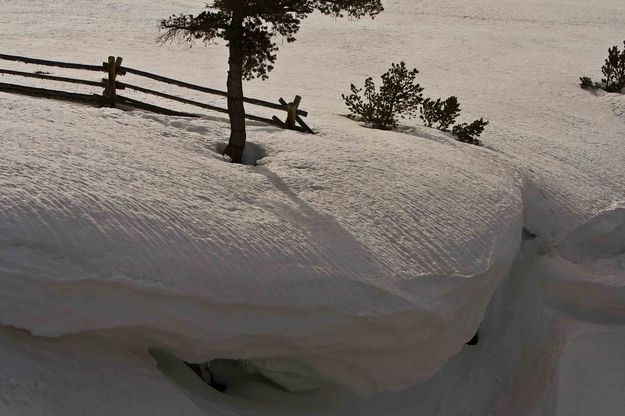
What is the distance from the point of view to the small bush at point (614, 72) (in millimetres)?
20062

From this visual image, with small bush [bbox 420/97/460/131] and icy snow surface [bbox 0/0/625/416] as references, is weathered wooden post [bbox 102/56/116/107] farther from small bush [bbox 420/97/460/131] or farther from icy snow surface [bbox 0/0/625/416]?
small bush [bbox 420/97/460/131]

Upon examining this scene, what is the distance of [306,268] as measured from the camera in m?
7.25

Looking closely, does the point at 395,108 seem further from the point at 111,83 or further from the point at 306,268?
the point at 306,268

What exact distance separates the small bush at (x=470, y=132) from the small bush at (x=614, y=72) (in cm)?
832

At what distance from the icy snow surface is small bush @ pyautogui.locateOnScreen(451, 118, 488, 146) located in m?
0.36

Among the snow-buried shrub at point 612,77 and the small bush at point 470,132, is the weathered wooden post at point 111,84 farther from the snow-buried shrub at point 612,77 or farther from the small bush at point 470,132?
the snow-buried shrub at point 612,77

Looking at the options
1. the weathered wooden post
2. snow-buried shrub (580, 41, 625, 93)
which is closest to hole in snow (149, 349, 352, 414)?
the weathered wooden post

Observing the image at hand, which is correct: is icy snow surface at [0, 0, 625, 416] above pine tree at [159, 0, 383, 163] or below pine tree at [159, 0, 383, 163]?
below

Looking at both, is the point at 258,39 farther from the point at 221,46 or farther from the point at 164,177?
the point at 221,46

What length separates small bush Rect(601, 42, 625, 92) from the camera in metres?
20.1

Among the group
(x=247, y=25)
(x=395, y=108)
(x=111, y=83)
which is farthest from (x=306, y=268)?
(x=395, y=108)

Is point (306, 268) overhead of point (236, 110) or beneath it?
beneath

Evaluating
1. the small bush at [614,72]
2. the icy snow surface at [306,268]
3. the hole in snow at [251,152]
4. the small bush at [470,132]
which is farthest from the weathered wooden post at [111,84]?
the small bush at [614,72]

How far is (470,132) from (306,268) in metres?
6.89
